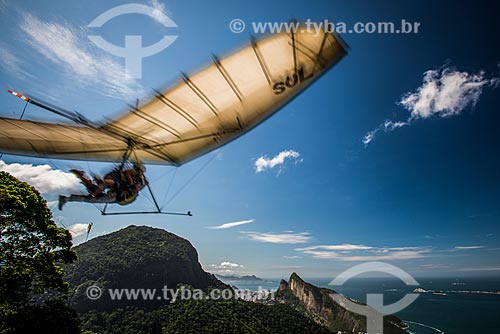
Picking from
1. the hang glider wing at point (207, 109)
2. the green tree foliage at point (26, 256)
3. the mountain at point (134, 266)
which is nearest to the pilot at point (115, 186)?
the hang glider wing at point (207, 109)

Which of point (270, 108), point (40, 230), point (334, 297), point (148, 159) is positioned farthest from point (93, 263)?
point (334, 297)

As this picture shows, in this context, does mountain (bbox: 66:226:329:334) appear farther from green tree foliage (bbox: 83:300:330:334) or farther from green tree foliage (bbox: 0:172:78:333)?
green tree foliage (bbox: 0:172:78:333)

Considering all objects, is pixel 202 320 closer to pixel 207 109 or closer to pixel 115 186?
pixel 115 186

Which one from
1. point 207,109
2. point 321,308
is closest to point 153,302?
point 207,109

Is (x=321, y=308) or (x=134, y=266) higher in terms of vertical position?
(x=134, y=266)

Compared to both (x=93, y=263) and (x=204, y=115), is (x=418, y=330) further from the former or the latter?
(x=204, y=115)

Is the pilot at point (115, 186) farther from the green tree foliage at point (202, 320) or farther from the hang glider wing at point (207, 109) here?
the green tree foliage at point (202, 320)

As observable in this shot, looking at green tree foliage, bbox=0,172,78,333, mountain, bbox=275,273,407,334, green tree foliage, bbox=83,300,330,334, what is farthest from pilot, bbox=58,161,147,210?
mountain, bbox=275,273,407,334
